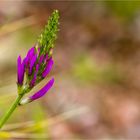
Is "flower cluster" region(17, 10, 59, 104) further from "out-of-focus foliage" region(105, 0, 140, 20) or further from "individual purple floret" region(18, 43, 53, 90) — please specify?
"out-of-focus foliage" region(105, 0, 140, 20)

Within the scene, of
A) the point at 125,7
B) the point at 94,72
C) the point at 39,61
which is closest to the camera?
the point at 39,61

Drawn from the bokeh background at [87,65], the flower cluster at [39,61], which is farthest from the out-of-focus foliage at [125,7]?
the flower cluster at [39,61]

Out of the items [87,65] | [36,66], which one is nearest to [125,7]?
[87,65]

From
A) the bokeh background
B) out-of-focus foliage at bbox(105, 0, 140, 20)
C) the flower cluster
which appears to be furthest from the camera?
out-of-focus foliage at bbox(105, 0, 140, 20)

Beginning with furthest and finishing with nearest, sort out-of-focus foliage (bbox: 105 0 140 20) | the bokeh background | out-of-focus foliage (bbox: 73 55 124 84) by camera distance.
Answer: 1. out-of-focus foliage (bbox: 105 0 140 20)
2. out-of-focus foliage (bbox: 73 55 124 84)
3. the bokeh background

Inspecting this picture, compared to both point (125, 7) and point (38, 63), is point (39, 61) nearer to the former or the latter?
point (38, 63)

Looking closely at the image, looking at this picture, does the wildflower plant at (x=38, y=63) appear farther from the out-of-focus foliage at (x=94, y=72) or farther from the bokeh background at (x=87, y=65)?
the out-of-focus foliage at (x=94, y=72)

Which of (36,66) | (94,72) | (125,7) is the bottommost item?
(36,66)

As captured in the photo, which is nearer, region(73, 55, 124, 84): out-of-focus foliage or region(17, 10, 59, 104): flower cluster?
region(17, 10, 59, 104): flower cluster

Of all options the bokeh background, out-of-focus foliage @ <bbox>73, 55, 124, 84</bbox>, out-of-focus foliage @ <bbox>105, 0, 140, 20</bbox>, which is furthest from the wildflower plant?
out-of-focus foliage @ <bbox>105, 0, 140, 20</bbox>

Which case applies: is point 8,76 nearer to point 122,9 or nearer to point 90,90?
point 90,90
